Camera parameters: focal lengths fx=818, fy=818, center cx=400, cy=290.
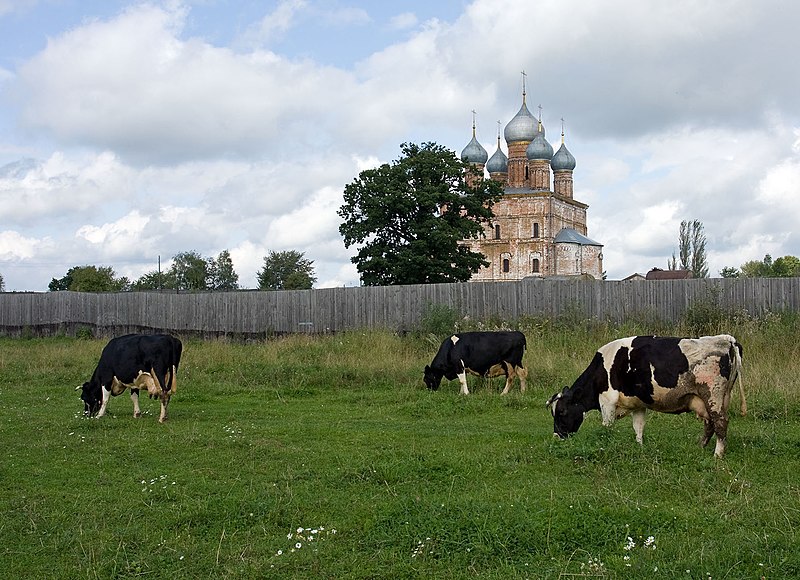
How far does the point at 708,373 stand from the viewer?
27.1ft

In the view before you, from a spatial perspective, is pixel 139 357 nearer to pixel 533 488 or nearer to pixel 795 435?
pixel 533 488

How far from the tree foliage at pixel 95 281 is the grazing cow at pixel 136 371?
51.2m

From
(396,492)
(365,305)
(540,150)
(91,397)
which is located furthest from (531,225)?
(396,492)

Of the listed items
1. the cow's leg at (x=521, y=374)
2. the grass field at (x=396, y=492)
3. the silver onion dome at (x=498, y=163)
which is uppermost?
the silver onion dome at (x=498, y=163)

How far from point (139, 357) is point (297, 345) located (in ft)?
30.4

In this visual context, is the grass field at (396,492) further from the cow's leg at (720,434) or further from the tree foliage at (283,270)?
the tree foliage at (283,270)

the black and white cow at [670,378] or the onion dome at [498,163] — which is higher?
the onion dome at [498,163]

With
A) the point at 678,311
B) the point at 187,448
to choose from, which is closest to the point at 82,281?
the point at 678,311

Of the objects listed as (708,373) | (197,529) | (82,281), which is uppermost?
(82,281)

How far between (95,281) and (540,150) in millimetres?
39803

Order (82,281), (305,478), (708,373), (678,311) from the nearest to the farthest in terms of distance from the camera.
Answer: (305,478)
(708,373)
(678,311)
(82,281)

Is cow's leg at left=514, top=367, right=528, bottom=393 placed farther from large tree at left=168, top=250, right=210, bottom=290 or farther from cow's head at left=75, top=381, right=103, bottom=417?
large tree at left=168, top=250, right=210, bottom=290

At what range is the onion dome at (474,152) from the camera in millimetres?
76562

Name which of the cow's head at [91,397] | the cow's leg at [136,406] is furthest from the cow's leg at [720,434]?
the cow's head at [91,397]
